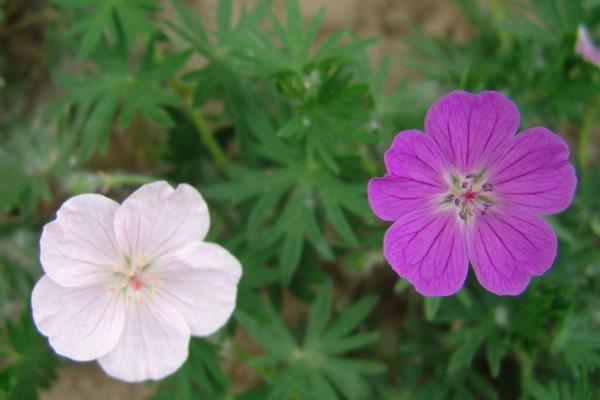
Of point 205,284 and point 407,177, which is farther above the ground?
point 407,177

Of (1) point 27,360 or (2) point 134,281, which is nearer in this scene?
(2) point 134,281

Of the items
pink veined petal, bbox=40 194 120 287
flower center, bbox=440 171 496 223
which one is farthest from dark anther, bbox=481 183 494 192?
pink veined petal, bbox=40 194 120 287

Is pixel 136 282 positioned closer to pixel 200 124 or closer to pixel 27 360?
pixel 27 360

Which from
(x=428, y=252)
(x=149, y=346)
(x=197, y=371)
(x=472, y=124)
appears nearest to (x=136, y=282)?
(x=149, y=346)

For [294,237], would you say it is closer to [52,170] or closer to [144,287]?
[144,287]

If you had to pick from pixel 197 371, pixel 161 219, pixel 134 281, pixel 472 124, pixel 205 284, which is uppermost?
pixel 472 124

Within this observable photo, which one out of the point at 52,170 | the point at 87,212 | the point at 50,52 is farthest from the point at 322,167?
the point at 50,52

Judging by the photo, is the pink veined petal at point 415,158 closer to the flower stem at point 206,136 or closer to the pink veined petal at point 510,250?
the pink veined petal at point 510,250
